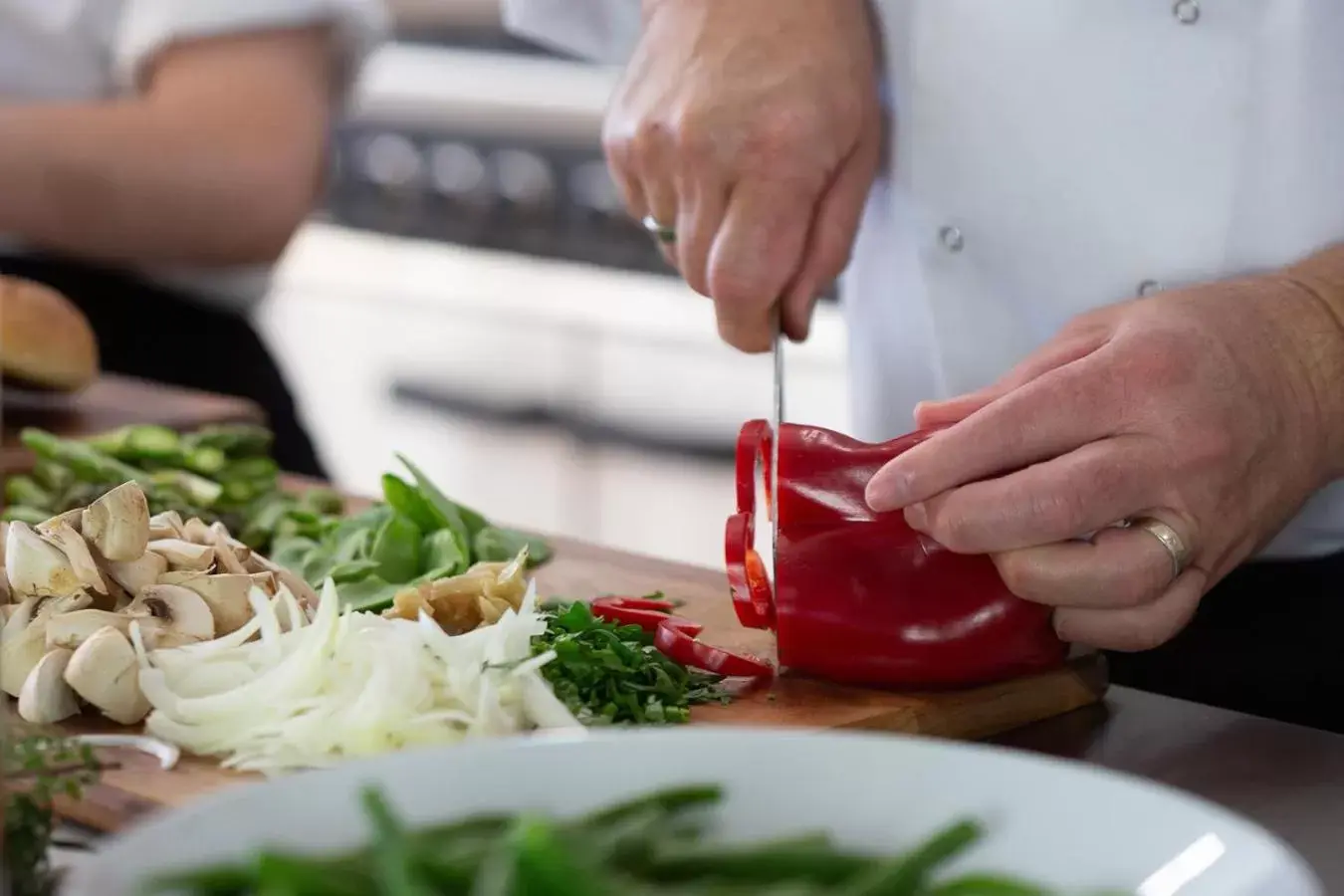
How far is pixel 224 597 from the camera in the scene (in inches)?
39.0

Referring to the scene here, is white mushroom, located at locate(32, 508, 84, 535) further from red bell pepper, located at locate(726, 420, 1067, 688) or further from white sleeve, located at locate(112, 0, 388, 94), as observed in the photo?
white sleeve, located at locate(112, 0, 388, 94)

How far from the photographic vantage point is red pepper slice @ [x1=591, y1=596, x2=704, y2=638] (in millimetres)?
1094

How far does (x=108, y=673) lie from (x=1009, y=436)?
1.61 ft

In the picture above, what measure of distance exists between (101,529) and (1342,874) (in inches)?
25.9

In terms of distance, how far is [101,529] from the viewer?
99cm

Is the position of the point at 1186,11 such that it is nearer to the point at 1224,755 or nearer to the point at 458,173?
the point at 1224,755

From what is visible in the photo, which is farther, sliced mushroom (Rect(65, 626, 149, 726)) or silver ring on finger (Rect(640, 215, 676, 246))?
silver ring on finger (Rect(640, 215, 676, 246))

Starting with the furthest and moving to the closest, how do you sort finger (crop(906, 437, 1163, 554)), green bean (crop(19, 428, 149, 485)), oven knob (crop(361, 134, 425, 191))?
1. oven knob (crop(361, 134, 425, 191))
2. green bean (crop(19, 428, 149, 485))
3. finger (crop(906, 437, 1163, 554))

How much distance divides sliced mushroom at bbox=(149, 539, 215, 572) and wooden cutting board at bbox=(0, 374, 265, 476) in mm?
732

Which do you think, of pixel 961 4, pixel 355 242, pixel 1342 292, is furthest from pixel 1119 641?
pixel 355 242

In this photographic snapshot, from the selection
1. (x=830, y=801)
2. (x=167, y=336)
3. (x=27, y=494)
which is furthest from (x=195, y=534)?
(x=167, y=336)

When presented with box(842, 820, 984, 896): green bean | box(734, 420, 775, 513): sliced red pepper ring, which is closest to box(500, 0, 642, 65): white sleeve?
box(734, 420, 775, 513): sliced red pepper ring

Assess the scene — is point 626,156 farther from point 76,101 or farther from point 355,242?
point 355,242

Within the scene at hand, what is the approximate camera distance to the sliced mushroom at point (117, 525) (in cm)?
98
